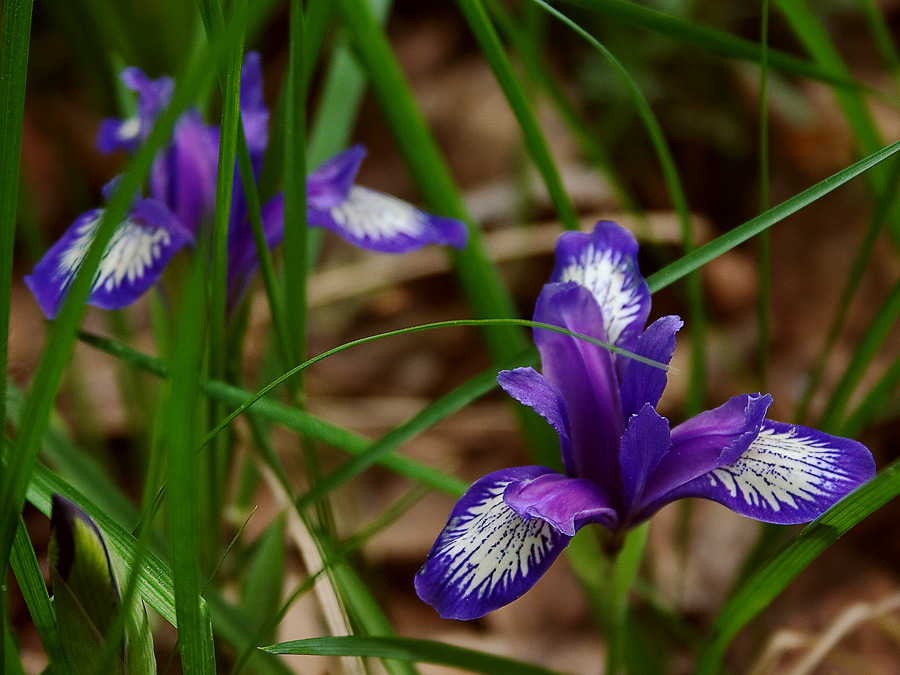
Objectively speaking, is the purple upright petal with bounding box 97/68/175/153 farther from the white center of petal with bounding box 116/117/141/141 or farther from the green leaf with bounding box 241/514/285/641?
the green leaf with bounding box 241/514/285/641

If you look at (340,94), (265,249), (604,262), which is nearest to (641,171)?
(340,94)

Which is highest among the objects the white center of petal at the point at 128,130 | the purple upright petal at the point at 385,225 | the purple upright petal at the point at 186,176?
the white center of petal at the point at 128,130

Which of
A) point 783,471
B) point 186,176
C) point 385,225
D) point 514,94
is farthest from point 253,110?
point 783,471

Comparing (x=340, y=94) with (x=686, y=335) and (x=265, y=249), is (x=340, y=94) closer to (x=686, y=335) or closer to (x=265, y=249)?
(x=265, y=249)

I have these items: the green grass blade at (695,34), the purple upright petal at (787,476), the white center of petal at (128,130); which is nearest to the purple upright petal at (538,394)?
the purple upright petal at (787,476)

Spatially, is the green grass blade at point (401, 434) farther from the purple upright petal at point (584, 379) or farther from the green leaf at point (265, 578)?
the green leaf at point (265, 578)
